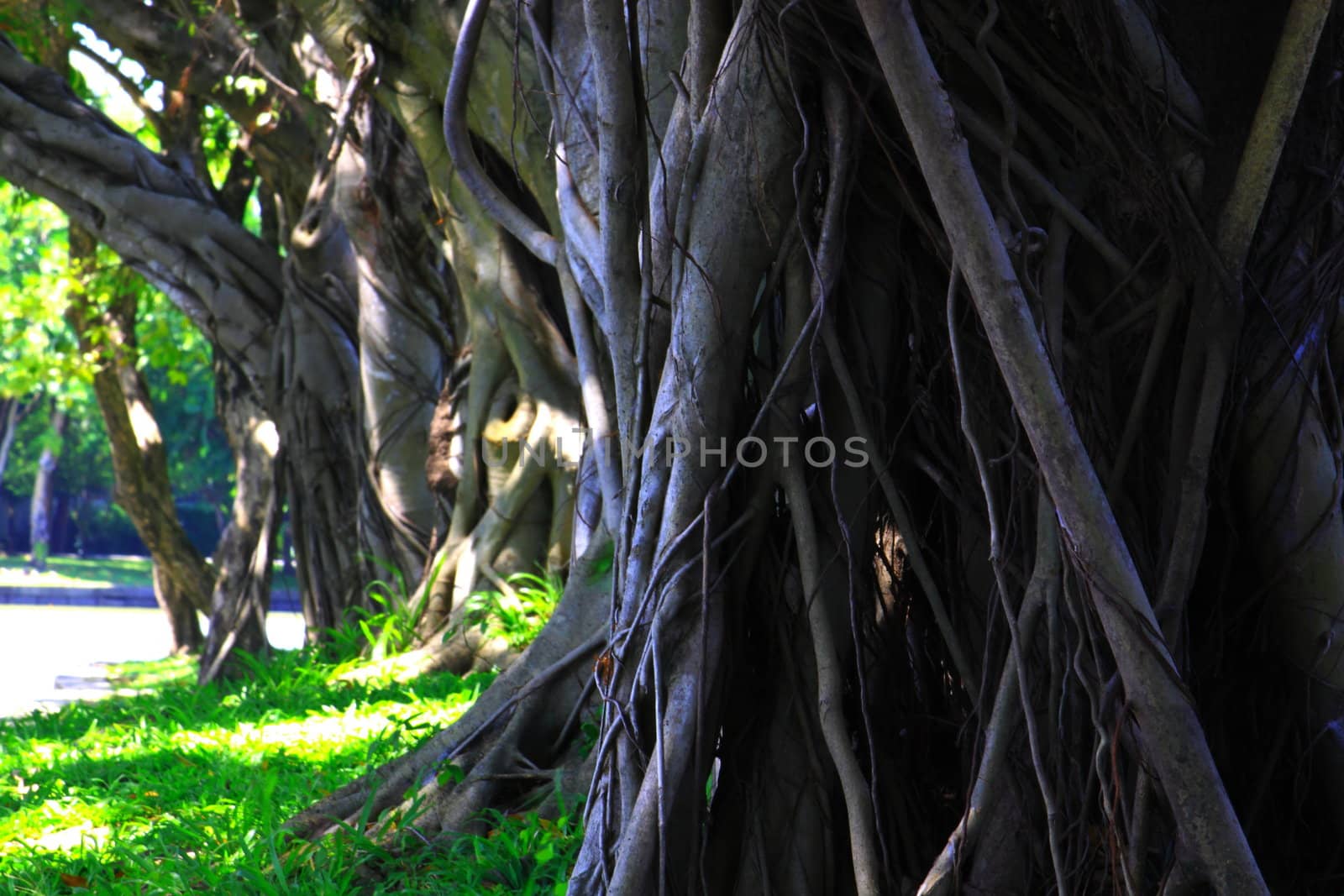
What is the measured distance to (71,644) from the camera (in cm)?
1543

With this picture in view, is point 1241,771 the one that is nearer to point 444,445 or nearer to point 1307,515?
point 1307,515

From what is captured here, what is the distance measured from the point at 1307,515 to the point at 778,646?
2.95ft

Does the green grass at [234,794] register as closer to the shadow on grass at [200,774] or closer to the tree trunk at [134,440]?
the shadow on grass at [200,774]

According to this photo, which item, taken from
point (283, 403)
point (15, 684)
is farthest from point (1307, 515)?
point (15, 684)

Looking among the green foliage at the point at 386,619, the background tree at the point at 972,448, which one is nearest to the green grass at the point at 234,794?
the green foliage at the point at 386,619

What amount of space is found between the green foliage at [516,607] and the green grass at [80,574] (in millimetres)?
17891

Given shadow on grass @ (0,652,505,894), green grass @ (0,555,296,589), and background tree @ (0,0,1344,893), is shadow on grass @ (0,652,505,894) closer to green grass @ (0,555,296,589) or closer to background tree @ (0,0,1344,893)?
background tree @ (0,0,1344,893)

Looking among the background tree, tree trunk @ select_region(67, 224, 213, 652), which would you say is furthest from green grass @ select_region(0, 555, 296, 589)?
the background tree

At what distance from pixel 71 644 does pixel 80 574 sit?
14297 millimetres

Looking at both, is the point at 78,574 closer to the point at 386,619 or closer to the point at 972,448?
the point at 386,619

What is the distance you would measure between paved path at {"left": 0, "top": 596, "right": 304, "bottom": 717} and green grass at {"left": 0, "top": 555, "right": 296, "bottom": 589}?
1.80m

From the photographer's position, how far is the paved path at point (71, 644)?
970cm

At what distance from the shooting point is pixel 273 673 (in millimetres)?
5145

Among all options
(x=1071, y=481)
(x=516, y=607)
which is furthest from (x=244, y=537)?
(x=1071, y=481)
